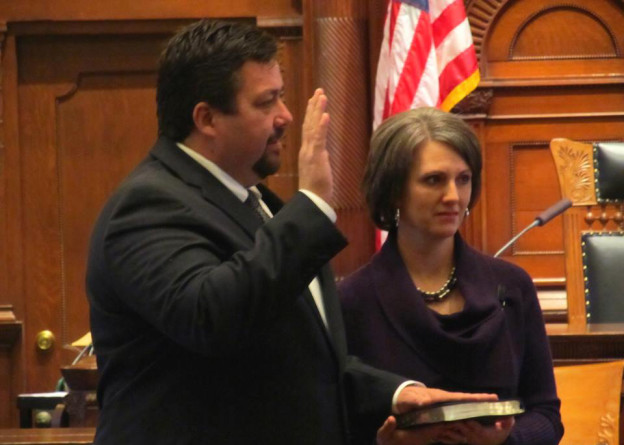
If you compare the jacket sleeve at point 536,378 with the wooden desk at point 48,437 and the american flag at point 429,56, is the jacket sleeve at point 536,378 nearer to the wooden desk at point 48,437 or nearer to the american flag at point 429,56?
the wooden desk at point 48,437

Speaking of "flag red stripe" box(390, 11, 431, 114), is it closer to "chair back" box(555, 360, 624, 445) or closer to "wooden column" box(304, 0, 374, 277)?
"wooden column" box(304, 0, 374, 277)

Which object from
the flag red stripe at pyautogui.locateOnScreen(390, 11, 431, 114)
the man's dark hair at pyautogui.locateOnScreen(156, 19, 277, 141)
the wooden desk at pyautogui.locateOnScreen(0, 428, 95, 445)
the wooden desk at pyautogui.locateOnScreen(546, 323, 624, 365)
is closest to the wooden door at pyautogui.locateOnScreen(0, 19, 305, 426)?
the flag red stripe at pyautogui.locateOnScreen(390, 11, 431, 114)

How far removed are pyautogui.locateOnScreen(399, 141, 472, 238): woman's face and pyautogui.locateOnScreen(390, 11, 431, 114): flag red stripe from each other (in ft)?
9.52

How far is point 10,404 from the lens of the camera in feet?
19.4

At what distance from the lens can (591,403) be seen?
3.06 m

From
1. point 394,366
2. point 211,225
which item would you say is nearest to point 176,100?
point 211,225

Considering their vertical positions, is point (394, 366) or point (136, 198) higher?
point (136, 198)

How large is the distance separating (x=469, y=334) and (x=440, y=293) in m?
0.11

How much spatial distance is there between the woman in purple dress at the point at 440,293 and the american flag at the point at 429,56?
2.85 metres

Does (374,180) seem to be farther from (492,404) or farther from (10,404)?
(10,404)

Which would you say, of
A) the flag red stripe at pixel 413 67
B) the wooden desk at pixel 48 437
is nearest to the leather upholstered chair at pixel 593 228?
the flag red stripe at pixel 413 67

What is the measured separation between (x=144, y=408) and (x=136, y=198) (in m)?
0.32

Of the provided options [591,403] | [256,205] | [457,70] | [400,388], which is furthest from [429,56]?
[400,388]

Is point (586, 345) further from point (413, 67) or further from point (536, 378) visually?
point (413, 67)
